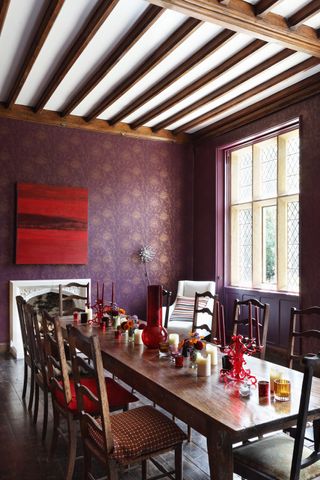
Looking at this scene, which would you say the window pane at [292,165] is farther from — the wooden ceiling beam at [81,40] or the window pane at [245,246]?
the wooden ceiling beam at [81,40]

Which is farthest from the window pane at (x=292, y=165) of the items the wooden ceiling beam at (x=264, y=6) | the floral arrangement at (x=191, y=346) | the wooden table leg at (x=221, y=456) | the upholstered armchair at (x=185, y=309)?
the wooden table leg at (x=221, y=456)

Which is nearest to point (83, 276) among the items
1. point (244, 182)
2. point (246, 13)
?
point (244, 182)

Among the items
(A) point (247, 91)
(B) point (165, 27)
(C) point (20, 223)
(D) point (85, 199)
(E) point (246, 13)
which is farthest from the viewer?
(D) point (85, 199)

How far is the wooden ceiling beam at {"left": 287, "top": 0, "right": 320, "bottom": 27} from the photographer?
321 cm

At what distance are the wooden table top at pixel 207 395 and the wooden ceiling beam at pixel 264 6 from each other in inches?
102

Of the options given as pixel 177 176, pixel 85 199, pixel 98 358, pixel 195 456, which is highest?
pixel 177 176

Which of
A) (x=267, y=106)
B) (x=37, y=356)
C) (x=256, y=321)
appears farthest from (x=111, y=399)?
(x=267, y=106)

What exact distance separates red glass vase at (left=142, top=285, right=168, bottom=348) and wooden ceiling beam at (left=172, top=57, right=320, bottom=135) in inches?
114

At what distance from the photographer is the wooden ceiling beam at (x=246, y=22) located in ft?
10.1

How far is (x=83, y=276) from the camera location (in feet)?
19.4

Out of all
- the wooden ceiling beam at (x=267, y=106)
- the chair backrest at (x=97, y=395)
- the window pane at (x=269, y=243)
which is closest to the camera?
the chair backrest at (x=97, y=395)

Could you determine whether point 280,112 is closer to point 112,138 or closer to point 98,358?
point 112,138

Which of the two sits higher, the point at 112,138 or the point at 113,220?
the point at 112,138

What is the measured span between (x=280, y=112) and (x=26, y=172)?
11.0 ft
